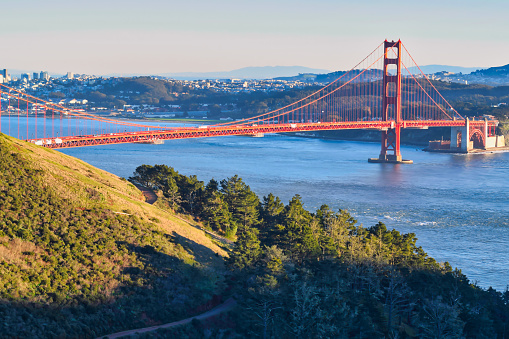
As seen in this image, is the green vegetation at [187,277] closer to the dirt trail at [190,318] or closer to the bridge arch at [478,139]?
the dirt trail at [190,318]

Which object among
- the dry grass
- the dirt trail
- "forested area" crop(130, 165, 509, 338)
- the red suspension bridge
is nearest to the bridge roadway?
the red suspension bridge

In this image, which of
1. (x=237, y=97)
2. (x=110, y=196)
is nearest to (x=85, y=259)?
(x=110, y=196)

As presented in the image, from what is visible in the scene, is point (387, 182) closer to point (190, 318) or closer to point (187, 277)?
point (187, 277)

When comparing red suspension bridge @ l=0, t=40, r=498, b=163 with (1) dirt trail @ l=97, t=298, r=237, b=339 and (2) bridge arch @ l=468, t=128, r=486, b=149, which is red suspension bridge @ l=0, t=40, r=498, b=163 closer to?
(2) bridge arch @ l=468, t=128, r=486, b=149

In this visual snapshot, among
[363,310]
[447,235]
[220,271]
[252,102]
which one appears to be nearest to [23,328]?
[220,271]

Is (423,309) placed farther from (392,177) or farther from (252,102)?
(252,102)

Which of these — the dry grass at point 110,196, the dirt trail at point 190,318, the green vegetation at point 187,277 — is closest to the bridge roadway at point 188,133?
the dry grass at point 110,196
